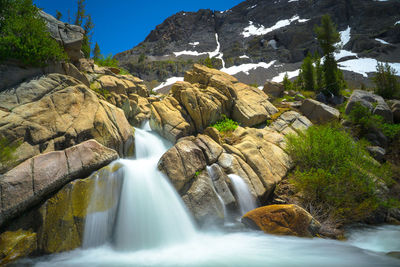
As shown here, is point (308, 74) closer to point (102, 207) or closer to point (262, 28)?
point (102, 207)

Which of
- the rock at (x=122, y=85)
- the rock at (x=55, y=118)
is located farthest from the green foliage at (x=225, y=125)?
the rock at (x=122, y=85)

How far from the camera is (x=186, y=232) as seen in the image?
8.68 metres

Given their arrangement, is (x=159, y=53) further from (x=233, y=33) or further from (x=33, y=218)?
(x=33, y=218)

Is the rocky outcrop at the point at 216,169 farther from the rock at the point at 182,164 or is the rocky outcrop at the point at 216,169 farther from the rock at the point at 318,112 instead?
the rock at the point at 318,112

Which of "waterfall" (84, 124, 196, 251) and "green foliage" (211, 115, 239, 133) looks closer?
"waterfall" (84, 124, 196, 251)

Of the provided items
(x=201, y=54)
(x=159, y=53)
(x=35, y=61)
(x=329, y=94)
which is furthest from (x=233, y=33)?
(x=35, y=61)

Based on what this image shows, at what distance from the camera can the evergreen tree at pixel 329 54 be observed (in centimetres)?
2825

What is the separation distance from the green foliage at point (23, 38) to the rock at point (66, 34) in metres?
1.22

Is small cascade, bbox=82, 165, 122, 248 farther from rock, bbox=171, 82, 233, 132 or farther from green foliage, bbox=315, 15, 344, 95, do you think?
green foliage, bbox=315, 15, 344, 95

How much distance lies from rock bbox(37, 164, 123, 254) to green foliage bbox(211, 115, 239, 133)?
1087 cm

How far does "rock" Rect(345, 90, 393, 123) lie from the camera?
1950 cm

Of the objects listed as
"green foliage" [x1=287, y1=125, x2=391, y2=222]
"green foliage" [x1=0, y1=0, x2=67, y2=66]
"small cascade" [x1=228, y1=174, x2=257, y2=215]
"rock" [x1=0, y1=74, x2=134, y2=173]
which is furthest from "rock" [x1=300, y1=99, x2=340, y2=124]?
"green foliage" [x1=0, y1=0, x2=67, y2=66]

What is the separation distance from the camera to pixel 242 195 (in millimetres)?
10547

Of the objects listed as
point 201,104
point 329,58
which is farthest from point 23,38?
point 329,58
